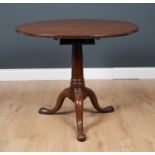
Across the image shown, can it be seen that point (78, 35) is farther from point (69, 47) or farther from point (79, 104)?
point (69, 47)

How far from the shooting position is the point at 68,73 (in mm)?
3432

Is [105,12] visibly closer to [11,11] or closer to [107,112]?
[11,11]

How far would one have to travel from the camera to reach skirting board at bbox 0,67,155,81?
3.41 metres

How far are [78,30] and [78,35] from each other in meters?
0.15

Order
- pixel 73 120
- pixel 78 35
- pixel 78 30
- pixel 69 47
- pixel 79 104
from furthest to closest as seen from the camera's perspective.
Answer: pixel 69 47, pixel 73 120, pixel 79 104, pixel 78 30, pixel 78 35

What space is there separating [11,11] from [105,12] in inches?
35.4

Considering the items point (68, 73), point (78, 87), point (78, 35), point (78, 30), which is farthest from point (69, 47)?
point (78, 35)

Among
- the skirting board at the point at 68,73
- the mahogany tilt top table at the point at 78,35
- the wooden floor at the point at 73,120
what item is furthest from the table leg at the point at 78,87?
the skirting board at the point at 68,73

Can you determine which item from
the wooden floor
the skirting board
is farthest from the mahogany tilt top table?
the skirting board

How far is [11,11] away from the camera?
3291mm

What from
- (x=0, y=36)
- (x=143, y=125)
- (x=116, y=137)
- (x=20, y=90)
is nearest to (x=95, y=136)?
(x=116, y=137)

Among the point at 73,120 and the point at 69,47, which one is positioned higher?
the point at 69,47

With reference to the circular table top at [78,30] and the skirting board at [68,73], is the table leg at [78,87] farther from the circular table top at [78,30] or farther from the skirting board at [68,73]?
the skirting board at [68,73]

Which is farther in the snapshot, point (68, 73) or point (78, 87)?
point (68, 73)
